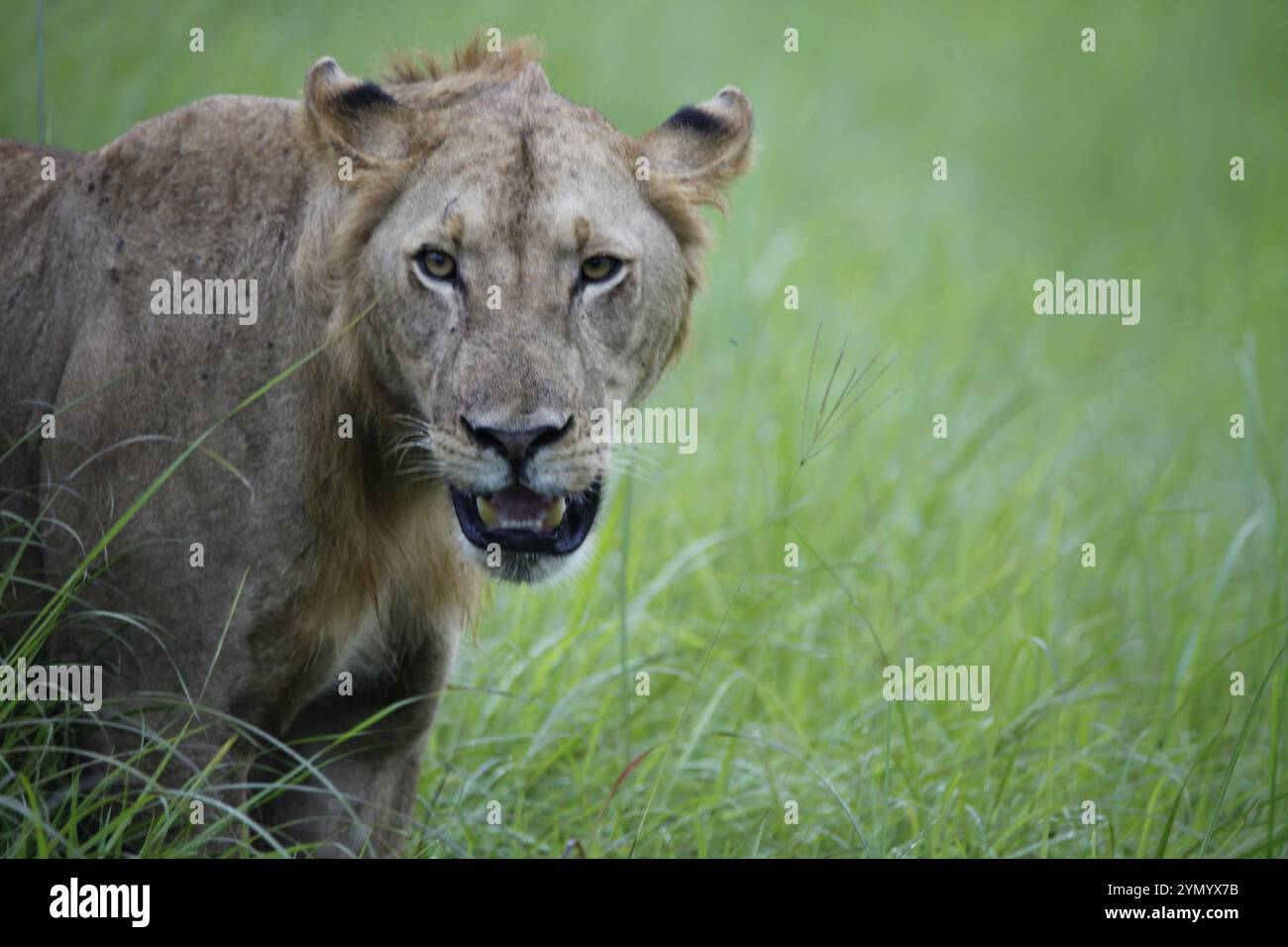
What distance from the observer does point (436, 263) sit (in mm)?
3648

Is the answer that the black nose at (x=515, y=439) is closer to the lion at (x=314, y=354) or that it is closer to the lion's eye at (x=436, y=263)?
the lion at (x=314, y=354)

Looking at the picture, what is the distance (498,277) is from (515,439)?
0.40 m

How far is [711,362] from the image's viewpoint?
863cm

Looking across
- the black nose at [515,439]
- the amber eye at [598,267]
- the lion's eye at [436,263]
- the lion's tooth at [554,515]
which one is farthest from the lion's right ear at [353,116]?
the lion's tooth at [554,515]

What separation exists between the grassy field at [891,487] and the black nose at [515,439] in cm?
75

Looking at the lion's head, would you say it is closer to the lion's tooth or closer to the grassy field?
the lion's tooth

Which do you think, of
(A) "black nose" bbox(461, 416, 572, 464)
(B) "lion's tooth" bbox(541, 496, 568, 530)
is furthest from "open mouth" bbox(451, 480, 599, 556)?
(A) "black nose" bbox(461, 416, 572, 464)

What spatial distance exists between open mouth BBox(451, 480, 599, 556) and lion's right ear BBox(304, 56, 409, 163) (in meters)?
0.89

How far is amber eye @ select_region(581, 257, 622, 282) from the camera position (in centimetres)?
371

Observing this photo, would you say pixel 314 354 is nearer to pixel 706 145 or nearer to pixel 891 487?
pixel 706 145

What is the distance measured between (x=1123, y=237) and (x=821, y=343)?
537 cm

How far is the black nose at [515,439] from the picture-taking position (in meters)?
3.44

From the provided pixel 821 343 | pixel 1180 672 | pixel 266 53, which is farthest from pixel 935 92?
pixel 1180 672

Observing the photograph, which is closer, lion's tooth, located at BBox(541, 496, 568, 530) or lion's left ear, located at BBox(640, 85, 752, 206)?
lion's tooth, located at BBox(541, 496, 568, 530)
